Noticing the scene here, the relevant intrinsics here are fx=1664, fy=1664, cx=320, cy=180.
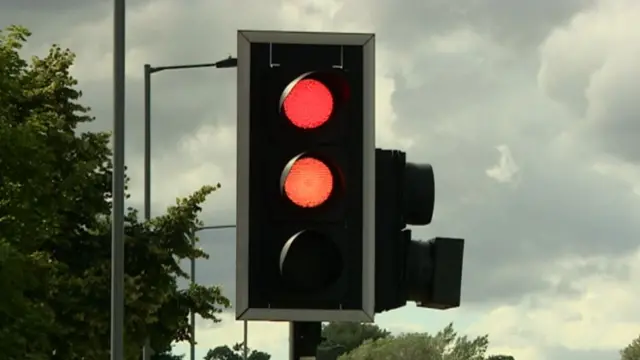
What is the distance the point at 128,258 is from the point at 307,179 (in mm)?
29513

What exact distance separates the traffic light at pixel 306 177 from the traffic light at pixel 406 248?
0.10m

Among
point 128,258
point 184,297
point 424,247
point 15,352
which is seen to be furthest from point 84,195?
point 424,247

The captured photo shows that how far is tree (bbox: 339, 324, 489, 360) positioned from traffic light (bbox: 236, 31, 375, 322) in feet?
411

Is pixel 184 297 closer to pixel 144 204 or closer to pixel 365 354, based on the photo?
pixel 144 204

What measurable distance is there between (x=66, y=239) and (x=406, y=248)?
28.7 m

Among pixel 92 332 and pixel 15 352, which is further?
pixel 92 332

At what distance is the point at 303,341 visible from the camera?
7062 mm

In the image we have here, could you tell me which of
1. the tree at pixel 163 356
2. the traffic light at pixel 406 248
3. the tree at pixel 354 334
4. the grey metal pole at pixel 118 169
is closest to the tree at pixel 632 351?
the tree at pixel 354 334

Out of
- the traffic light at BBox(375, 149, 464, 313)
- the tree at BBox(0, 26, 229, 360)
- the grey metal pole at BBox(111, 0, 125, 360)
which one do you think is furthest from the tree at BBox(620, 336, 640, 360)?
the traffic light at BBox(375, 149, 464, 313)

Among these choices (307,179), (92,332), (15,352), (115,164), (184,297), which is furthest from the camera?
(184,297)

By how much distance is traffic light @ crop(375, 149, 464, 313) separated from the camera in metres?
7.11

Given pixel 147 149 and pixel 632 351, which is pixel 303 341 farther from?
pixel 632 351

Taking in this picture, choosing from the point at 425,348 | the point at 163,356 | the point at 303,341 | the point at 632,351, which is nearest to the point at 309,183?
the point at 303,341

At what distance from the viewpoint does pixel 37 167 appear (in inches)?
1177
